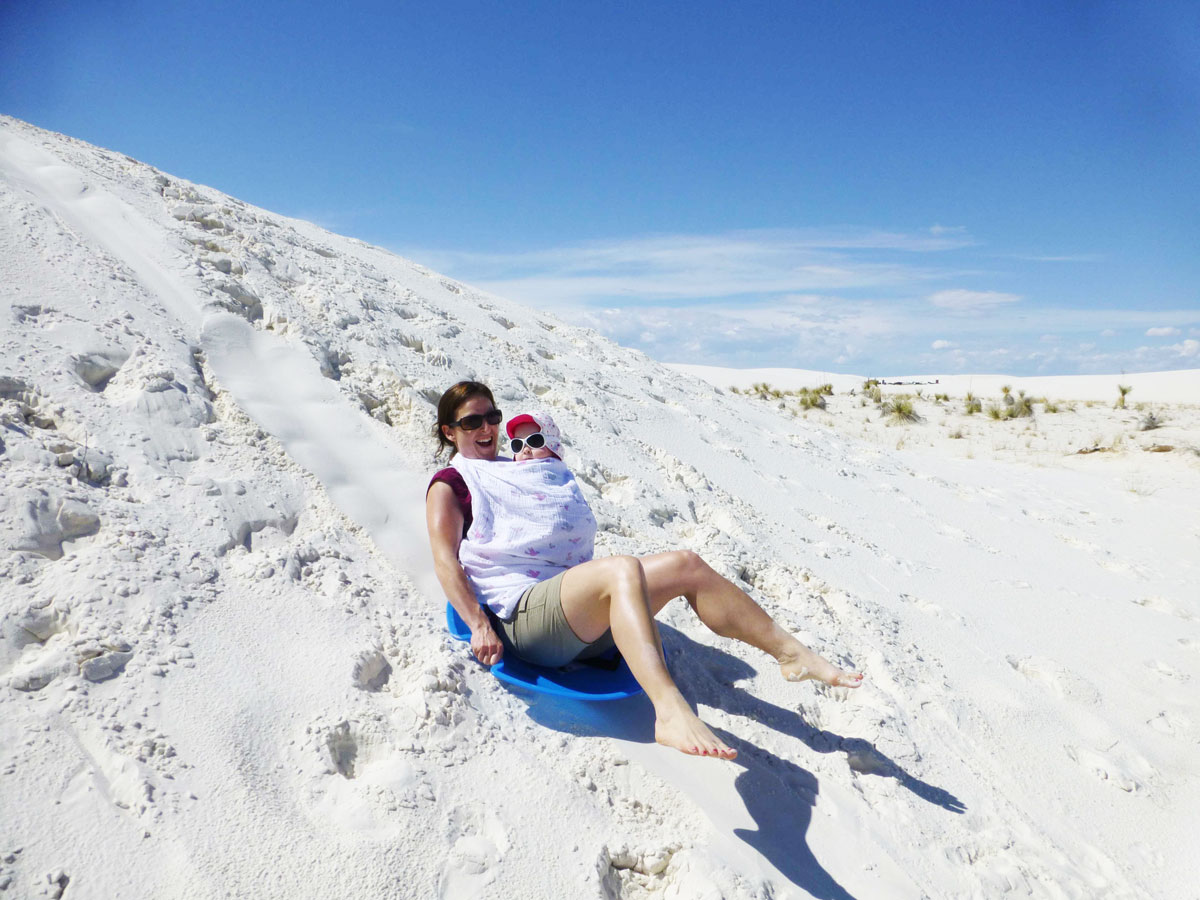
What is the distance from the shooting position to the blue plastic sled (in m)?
2.24

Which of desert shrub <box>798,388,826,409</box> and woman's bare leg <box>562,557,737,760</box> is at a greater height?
desert shrub <box>798,388,826,409</box>

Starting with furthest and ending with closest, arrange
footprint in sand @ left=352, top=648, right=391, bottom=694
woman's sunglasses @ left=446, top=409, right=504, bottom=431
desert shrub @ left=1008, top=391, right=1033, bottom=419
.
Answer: desert shrub @ left=1008, top=391, right=1033, bottom=419
woman's sunglasses @ left=446, top=409, right=504, bottom=431
footprint in sand @ left=352, top=648, right=391, bottom=694

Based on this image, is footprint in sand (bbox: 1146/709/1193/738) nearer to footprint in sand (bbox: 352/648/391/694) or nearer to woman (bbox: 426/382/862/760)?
woman (bbox: 426/382/862/760)

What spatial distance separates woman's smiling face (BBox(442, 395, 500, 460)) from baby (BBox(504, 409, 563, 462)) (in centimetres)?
15

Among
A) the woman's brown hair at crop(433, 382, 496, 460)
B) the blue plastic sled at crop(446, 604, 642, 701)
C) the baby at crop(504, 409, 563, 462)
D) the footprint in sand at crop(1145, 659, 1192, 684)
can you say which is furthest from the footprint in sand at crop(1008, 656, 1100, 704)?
the woman's brown hair at crop(433, 382, 496, 460)

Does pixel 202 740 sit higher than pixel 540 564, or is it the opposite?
pixel 540 564

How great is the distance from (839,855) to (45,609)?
2318 millimetres

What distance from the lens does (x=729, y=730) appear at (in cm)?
251

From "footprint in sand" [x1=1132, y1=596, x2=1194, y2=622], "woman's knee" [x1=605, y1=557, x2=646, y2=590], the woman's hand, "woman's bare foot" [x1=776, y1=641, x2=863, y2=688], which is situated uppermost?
"woman's knee" [x1=605, y1=557, x2=646, y2=590]

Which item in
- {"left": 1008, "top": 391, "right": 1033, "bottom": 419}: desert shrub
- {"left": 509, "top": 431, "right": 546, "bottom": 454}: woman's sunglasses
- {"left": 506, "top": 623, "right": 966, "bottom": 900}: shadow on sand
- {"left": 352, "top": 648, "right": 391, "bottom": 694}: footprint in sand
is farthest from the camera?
{"left": 1008, "top": 391, "right": 1033, "bottom": 419}: desert shrub

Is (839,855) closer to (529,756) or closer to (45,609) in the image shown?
(529,756)

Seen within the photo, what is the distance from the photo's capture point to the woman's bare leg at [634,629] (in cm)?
192

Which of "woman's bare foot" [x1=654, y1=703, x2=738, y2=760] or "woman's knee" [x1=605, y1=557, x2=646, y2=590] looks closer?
"woman's bare foot" [x1=654, y1=703, x2=738, y2=760]

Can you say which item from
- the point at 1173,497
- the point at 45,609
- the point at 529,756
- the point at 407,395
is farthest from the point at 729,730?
the point at 1173,497
